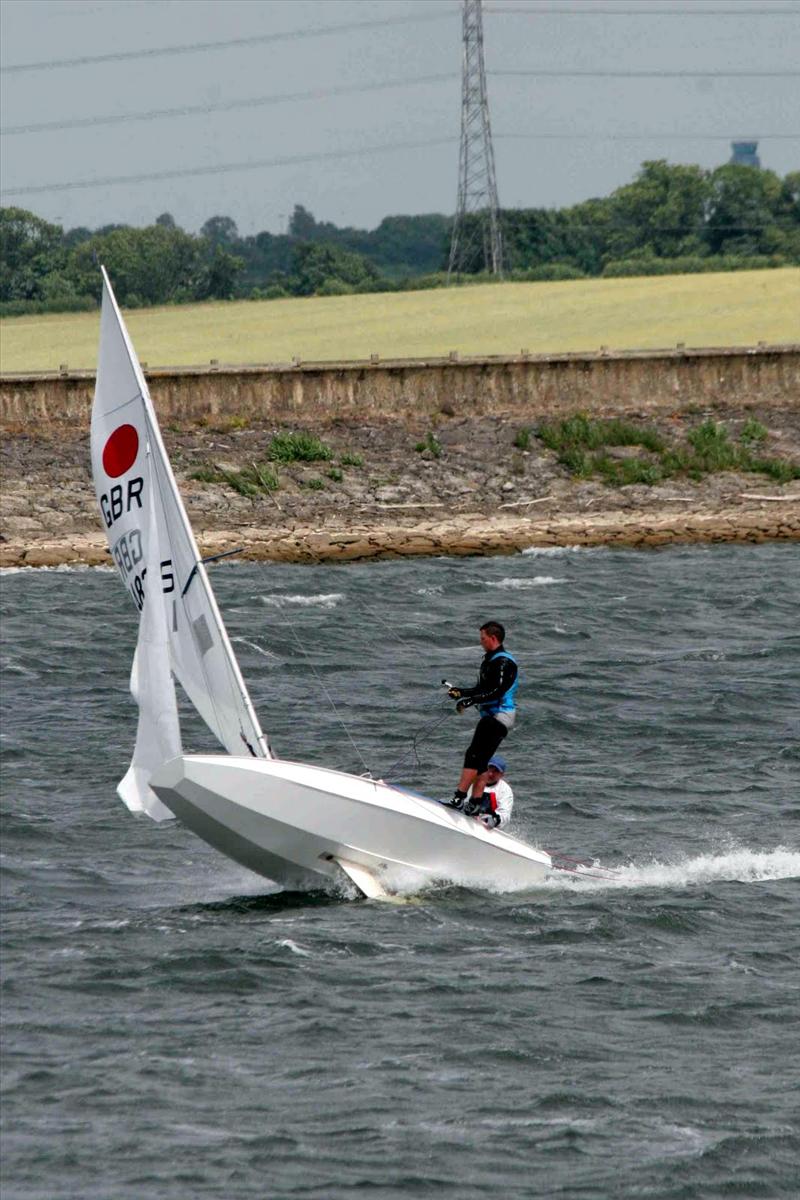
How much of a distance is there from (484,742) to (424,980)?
2983mm

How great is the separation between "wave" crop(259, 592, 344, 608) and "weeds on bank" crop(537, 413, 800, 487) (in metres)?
15.6

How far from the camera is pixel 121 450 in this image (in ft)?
57.9

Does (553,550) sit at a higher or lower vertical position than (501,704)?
lower

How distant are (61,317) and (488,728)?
265 feet

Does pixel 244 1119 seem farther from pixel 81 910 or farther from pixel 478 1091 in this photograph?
pixel 81 910

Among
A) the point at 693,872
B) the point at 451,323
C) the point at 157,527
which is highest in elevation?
the point at 451,323

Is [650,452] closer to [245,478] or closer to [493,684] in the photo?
[245,478]

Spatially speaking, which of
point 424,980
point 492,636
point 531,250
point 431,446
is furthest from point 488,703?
point 531,250

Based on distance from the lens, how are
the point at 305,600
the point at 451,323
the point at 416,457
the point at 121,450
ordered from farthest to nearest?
the point at 451,323 → the point at 416,457 → the point at 305,600 → the point at 121,450

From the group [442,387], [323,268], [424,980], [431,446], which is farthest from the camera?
[323,268]

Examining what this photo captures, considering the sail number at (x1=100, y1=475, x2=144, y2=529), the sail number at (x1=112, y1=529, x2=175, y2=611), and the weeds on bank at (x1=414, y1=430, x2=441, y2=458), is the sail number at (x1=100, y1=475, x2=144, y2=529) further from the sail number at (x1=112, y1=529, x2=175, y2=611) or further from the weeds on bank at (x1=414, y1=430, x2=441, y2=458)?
the weeds on bank at (x1=414, y1=430, x2=441, y2=458)

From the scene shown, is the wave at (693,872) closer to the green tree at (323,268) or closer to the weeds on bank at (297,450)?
the weeds on bank at (297,450)

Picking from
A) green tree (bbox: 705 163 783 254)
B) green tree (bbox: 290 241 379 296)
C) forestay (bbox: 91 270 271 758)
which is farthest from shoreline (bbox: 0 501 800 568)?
green tree (bbox: 705 163 783 254)

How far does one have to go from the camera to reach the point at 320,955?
17094mm
